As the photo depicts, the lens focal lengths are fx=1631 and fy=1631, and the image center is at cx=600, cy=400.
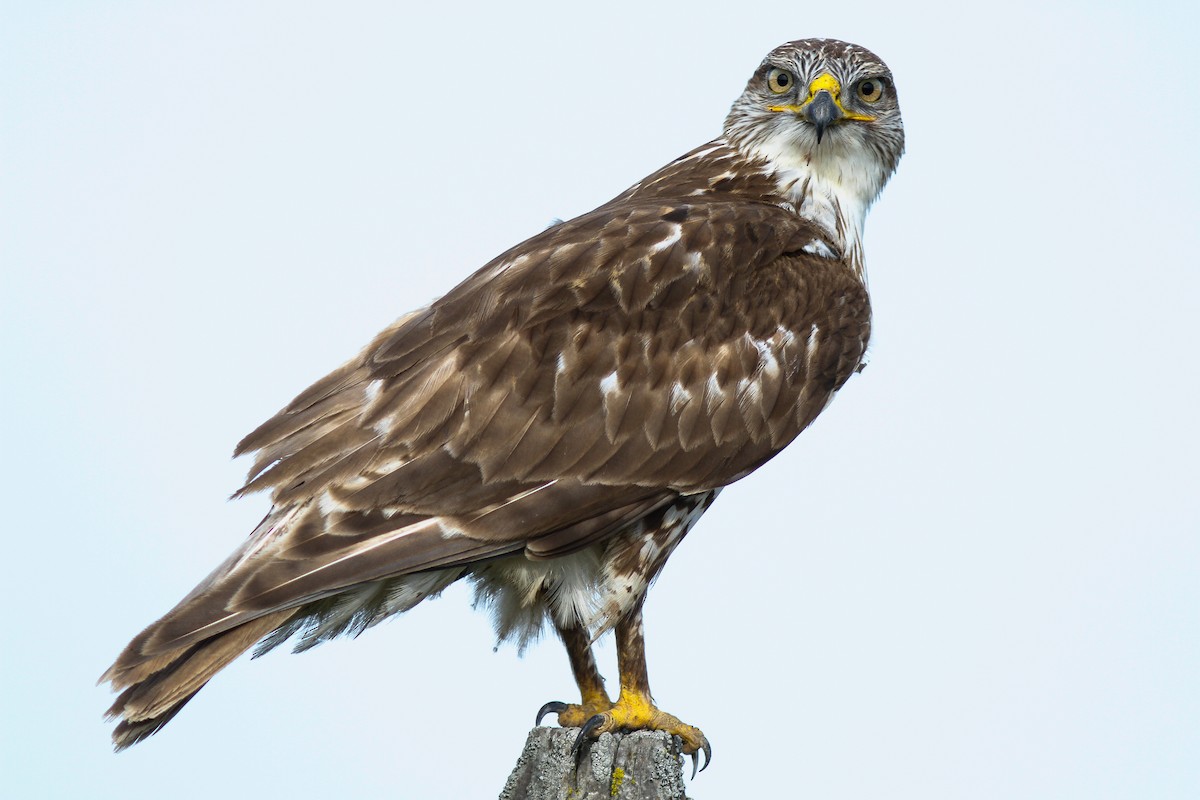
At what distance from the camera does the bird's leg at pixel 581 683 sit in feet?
21.2

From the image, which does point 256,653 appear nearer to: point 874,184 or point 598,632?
point 598,632

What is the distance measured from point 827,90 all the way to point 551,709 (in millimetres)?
3096

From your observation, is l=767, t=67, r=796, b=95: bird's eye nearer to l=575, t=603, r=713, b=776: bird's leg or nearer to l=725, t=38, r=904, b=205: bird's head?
l=725, t=38, r=904, b=205: bird's head

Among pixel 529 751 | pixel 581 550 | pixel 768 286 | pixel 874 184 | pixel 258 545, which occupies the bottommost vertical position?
pixel 529 751

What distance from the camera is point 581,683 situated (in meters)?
6.73

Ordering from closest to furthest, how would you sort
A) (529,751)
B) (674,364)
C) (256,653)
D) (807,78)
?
(529,751)
(256,653)
(674,364)
(807,78)

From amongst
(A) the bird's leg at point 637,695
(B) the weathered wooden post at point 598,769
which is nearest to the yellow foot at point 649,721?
(A) the bird's leg at point 637,695

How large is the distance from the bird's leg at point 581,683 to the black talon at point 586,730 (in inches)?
17.4

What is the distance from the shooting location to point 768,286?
6570 mm

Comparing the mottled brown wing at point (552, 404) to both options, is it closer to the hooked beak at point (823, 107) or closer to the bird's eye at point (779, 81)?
the hooked beak at point (823, 107)

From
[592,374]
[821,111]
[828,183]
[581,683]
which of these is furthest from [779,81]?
[581,683]

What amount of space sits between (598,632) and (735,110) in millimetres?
2912

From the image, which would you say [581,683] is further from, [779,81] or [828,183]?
[779,81]

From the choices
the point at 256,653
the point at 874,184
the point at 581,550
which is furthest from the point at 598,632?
the point at 874,184
